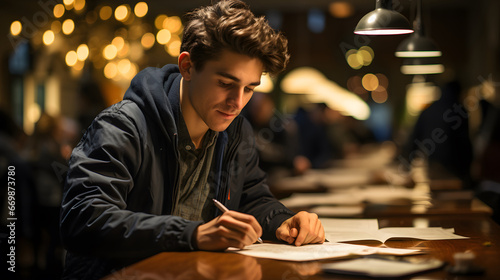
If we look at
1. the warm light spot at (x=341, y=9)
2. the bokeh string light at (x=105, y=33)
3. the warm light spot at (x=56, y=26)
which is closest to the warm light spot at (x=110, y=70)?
the bokeh string light at (x=105, y=33)

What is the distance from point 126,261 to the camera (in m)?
1.81

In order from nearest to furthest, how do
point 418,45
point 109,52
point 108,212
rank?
point 108,212
point 418,45
point 109,52

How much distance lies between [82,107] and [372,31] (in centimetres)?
355

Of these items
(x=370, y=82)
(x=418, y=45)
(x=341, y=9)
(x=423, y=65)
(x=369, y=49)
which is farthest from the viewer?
(x=370, y=82)

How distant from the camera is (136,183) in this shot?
194cm

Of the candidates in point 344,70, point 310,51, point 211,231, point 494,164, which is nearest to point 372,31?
point 211,231

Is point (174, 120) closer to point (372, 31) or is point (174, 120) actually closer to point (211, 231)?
point (211, 231)

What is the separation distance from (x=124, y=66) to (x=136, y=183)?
541cm

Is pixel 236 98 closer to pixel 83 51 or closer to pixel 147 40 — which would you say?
pixel 83 51

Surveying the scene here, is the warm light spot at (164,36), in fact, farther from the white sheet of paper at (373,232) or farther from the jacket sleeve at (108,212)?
the jacket sleeve at (108,212)

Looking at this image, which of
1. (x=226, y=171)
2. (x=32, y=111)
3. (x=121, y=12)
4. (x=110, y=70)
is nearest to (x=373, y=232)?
(x=226, y=171)

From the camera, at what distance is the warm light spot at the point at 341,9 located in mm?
12398

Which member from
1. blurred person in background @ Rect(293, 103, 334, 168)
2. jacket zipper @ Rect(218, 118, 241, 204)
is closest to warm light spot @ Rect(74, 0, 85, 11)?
jacket zipper @ Rect(218, 118, 241, 204)

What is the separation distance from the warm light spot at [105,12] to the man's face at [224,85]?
3622 millimetres
